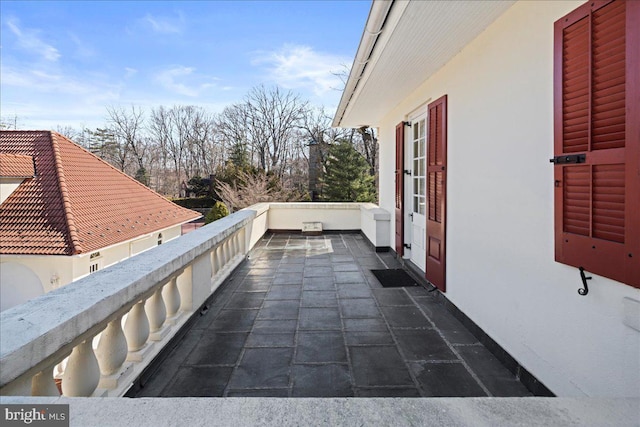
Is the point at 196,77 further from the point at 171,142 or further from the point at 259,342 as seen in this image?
the point at 259,342

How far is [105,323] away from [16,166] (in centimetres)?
1315

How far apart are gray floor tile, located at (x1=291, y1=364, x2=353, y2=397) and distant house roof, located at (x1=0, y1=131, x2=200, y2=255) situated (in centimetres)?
976

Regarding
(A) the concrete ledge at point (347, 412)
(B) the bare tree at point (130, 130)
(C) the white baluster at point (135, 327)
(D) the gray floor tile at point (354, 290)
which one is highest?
(B) the bare tree at point (130, 130)

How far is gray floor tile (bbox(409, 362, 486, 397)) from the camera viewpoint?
2.15 metres

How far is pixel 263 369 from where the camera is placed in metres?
2.41

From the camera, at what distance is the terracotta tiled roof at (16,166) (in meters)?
11.1

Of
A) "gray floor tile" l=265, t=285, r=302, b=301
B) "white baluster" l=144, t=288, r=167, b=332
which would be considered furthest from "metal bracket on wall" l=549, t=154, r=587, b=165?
"gray floor tile" l=265, t=285, r=302, b=301

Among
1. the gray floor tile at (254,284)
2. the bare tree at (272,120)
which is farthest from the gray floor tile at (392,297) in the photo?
the bare tree at (272,120)

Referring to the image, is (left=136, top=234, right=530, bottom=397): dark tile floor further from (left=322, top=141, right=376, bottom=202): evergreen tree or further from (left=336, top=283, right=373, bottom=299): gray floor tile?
(left=322, top=141, right=376, bottom=202): evergreen tree

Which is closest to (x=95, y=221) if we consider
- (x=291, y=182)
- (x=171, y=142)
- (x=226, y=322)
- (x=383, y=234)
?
(x=383, y=234)

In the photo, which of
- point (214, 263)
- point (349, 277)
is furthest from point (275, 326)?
point (349, 277)

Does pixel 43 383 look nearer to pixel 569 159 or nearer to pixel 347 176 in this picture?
pixel 569 159

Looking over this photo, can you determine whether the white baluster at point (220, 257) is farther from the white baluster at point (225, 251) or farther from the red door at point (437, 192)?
the red door at point (437, 192)

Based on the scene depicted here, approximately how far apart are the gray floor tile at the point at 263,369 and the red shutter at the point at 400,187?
11.0 feet
